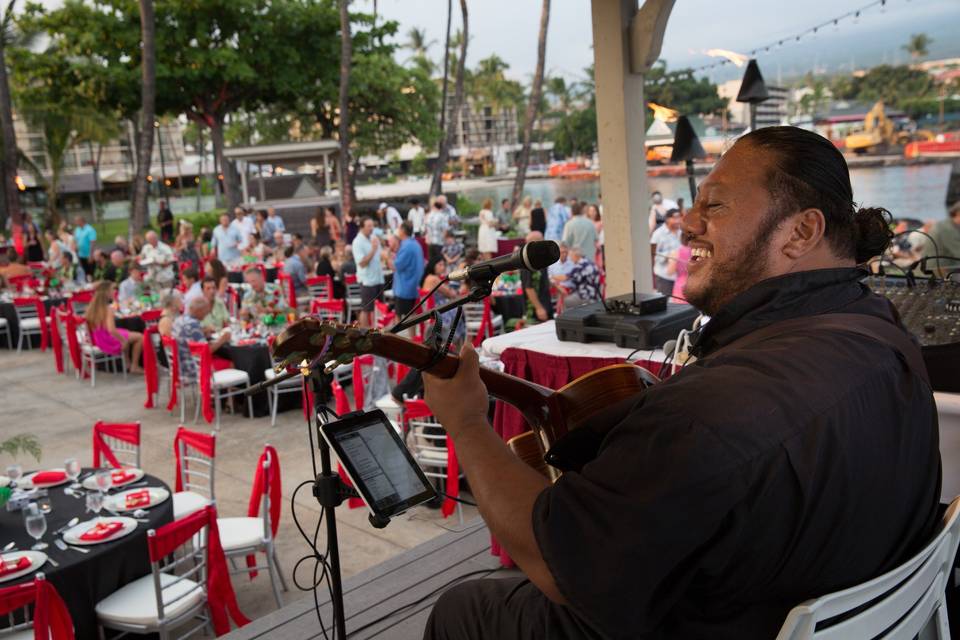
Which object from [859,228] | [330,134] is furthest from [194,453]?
[330,134]

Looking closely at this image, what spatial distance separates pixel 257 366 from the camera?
845 cm


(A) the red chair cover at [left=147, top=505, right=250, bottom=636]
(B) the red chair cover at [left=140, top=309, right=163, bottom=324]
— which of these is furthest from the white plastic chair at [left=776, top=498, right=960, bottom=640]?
(B) the red chair cover at [left=140, top=309, right=163, bottom=324]

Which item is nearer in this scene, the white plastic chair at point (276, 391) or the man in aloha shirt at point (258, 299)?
the white plastic chair at point (276, 391)

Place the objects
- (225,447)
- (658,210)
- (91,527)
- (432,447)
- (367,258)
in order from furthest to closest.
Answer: (658,210) → (367,258) → (225,447) → (432,447) → (91,527)

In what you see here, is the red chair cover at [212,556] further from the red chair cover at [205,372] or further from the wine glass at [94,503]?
the red chair cover at [205,372]

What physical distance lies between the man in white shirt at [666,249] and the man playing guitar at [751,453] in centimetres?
831

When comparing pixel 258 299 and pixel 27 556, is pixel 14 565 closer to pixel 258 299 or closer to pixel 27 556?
pixel 27 556

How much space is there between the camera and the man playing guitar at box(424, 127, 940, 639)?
3.76ft

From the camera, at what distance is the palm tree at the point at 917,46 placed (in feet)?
64.6

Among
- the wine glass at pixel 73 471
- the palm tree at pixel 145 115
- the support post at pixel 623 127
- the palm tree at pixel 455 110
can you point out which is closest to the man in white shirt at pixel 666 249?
the support post at pixel 623 127

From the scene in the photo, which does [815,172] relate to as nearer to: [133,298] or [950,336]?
[950,336]

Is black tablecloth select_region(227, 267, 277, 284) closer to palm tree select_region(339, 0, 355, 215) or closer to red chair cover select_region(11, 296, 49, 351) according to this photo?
red chair cover select_region(11, 296, 49, 351)

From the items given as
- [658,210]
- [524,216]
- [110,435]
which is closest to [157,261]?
[524,216]

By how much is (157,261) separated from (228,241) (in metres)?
1.65
